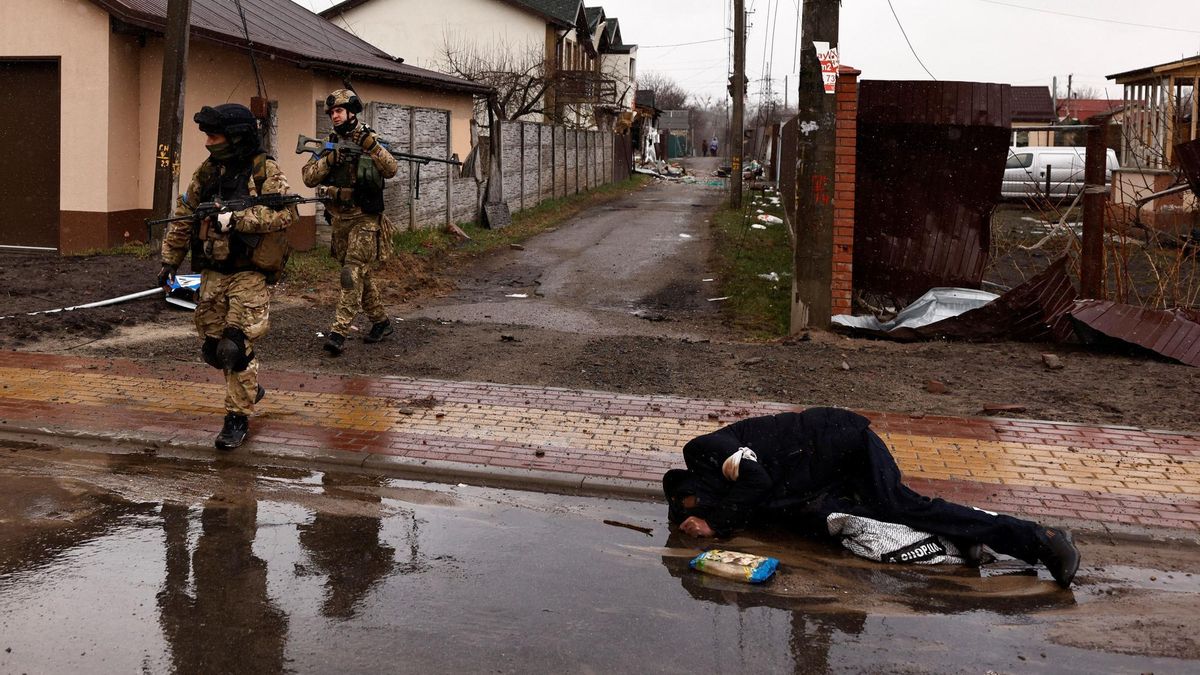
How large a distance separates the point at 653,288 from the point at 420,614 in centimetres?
1052

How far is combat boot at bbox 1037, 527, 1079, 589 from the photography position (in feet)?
15.5

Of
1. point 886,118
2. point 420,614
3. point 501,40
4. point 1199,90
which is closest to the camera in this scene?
point 420,614

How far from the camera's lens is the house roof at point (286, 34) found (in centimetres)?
1358

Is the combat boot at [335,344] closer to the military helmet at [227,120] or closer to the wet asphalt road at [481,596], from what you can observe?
the military helmet at [227,120]

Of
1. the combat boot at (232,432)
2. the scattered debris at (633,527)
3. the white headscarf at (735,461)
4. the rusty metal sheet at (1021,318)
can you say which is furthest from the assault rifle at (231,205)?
the rusty metal sheet at (1021,318)

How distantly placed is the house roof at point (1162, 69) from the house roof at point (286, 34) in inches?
586

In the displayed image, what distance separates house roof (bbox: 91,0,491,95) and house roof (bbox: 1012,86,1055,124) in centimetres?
3137

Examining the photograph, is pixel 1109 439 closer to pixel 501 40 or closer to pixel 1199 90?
pixel 1199 90

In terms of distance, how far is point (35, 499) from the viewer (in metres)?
5.47

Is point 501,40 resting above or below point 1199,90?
above

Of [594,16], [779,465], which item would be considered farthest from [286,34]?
[594,16]

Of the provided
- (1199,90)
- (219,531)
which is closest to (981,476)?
(219,531)

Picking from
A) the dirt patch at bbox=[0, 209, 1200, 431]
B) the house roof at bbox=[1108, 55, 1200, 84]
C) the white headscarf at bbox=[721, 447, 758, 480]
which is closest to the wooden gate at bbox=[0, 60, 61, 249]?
the dirt patch at bbox=[0, 209, 1200, 431]

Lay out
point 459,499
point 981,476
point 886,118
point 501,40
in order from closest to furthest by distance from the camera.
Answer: point 459,499 → point 981,476 → point 886,118 → point 501,40
